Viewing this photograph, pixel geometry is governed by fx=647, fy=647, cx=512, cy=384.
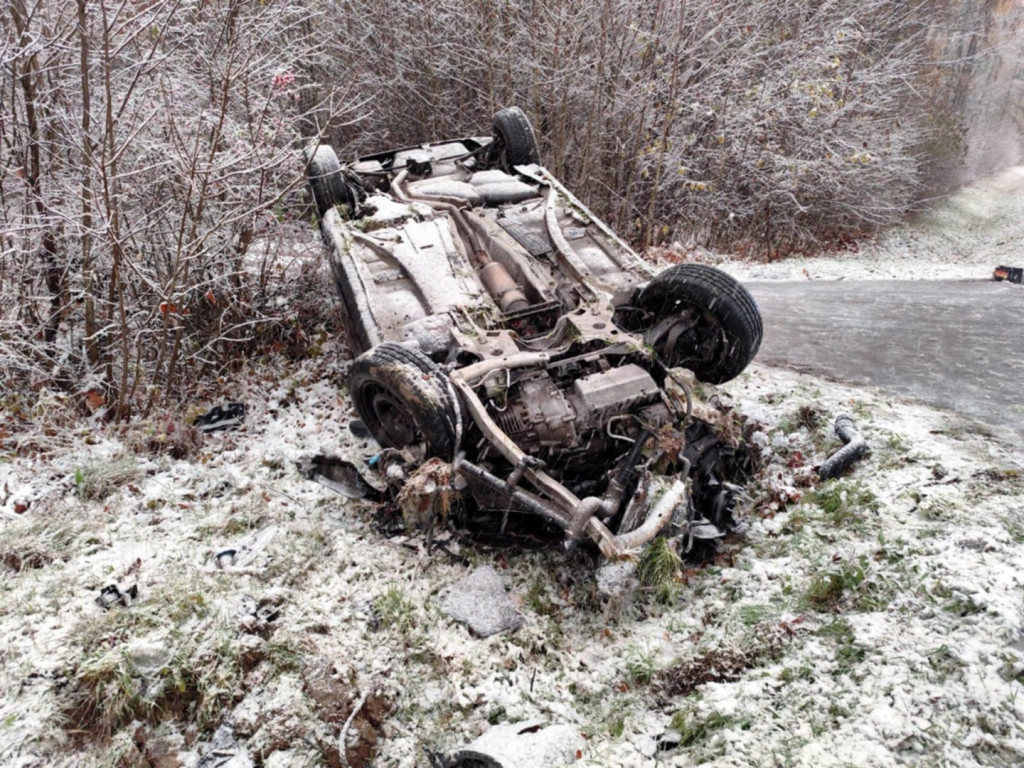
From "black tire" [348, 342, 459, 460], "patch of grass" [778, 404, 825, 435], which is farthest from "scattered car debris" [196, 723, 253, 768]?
"patch of grass" [778, 404, 825, 435]

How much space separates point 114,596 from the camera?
3.26m

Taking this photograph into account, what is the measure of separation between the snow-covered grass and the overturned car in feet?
1.33

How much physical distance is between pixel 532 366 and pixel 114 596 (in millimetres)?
2531

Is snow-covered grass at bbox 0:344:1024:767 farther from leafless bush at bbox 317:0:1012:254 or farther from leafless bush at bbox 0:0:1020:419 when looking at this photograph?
leafless bush at bbox 317:0:1012:254

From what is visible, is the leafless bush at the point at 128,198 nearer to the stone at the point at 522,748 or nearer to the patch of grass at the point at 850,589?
the stone at the point at 522,748

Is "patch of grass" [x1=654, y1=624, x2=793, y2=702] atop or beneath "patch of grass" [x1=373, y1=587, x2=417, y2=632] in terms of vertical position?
beneath

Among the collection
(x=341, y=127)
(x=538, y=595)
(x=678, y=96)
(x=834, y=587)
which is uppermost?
(x=678, y=96)

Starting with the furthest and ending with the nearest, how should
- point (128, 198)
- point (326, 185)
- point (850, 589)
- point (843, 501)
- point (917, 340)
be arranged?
1. point (917, 340)
2. point (326, 185)
3. point (128, 198)
4. point (843, 501)
5. point (850, 589)

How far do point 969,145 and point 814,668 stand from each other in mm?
20891

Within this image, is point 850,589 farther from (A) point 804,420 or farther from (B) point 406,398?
(B) point 406,398

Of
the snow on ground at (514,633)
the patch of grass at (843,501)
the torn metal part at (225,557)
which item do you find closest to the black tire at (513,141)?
the snow on ground at (514,633)

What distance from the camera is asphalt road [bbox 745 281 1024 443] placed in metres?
4.92

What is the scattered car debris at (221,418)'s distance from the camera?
529cm

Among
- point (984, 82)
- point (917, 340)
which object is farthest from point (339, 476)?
point (984, 82)
